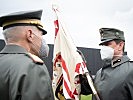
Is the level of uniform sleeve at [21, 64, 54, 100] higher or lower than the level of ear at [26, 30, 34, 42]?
lower

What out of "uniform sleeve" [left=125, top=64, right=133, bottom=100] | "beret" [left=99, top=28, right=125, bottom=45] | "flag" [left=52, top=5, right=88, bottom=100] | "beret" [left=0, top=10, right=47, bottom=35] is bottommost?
"uniform sleeve" [left=125, top=64, right=133, bottom=100]

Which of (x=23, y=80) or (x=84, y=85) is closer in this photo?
(x=23, y=80)

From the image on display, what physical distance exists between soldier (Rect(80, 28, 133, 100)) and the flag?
1056 mm

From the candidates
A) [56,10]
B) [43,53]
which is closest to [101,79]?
[56,10]

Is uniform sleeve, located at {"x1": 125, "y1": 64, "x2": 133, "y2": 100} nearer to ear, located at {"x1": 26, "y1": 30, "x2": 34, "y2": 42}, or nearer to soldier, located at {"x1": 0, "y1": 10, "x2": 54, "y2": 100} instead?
soldier, located at {"x1": 0, "y1": 10, "x2": 54, "y2": 100}

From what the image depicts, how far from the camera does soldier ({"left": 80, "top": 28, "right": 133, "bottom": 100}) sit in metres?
4.90

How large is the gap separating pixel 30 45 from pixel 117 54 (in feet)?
9.07

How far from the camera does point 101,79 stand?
17.5 ft

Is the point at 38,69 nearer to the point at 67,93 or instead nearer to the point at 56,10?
the point at 67,93

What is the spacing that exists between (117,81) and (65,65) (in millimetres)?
1323

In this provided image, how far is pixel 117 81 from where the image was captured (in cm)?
501

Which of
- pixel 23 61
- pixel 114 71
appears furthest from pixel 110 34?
pixel 23 61

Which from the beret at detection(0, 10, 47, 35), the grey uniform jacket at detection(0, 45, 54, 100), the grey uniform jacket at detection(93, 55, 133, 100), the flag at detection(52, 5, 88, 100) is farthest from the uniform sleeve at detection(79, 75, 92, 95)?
the grey uniform jacket at detection(0, 45, 54, 100)

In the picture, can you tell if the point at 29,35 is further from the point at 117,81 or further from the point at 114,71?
the point at 114,71
